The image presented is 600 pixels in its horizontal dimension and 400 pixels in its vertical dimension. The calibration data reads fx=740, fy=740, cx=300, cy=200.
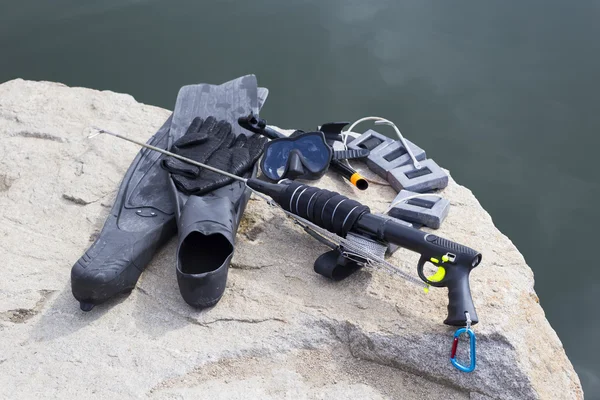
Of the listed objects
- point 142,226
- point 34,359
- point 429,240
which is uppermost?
point 429,240

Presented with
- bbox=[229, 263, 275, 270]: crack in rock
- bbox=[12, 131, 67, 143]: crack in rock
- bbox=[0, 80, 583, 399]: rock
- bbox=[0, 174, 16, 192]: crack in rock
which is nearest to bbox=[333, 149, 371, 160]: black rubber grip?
bbox=[0, 80, 583, 399]: rock

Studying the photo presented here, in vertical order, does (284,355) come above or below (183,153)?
below

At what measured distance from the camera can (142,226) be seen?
8.35 feet

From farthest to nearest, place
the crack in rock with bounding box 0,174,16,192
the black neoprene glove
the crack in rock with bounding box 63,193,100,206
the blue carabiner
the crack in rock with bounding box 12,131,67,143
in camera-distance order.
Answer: the crack in rock with bounding box 12,131,67,143 < the crack in rock with bounding box 0,174,16,192 < the crack in rock with bounding box 63,193,100,206 < the black neoprene glove < the blue carabiner

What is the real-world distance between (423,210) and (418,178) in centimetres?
28

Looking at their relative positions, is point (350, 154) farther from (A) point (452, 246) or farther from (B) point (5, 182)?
(B) point (5, 182)

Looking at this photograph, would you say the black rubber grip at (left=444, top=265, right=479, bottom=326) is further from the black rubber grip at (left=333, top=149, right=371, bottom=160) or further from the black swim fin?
the black rubber grip at (left=333, top=149, right=371, bottom=160)

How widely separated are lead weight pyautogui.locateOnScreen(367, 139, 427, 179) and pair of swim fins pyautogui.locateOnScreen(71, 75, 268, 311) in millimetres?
541

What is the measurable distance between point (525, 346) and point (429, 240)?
0.42 metres

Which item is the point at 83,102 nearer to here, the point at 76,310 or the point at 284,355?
the point at 76,310

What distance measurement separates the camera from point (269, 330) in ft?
7.55

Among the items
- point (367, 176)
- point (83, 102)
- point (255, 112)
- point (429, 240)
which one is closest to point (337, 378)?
point (429, 240)

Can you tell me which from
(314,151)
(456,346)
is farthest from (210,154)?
(456,346)

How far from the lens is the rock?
84.7 inches
